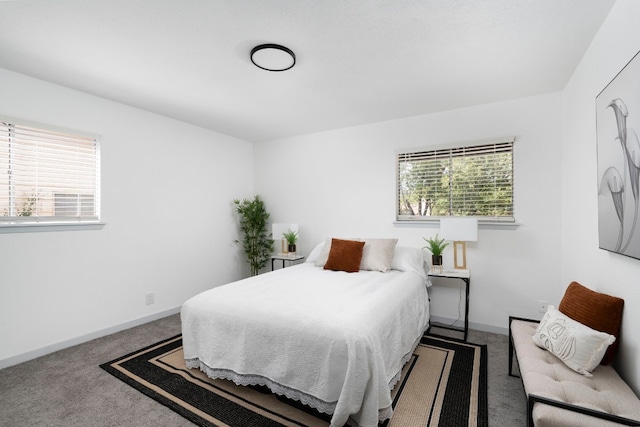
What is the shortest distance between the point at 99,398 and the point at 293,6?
116 inches

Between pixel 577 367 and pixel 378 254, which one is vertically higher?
pixel 378 254

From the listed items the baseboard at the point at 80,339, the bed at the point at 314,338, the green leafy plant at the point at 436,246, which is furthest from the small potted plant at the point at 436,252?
the baseboard at the point at 80,339

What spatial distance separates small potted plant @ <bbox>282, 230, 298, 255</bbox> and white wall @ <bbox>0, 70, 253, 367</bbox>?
0.94m

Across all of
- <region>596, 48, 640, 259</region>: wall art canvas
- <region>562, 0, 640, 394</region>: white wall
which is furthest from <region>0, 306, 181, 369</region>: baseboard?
<region>596, 48, 640, 259</region>: wall art canvas

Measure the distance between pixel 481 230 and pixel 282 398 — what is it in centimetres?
273

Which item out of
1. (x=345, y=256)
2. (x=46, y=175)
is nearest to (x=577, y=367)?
(x=345, y=256)

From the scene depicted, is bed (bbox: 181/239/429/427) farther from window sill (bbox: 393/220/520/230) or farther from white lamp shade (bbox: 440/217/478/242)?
window sill (bbox: 393/220/520/230)

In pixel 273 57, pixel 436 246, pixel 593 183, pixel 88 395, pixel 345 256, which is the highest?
pixel 273 57

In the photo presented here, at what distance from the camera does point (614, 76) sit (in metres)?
1.80

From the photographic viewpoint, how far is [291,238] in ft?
14.8

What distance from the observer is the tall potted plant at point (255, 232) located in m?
4.84

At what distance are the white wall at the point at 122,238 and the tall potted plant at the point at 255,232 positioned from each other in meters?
0.18

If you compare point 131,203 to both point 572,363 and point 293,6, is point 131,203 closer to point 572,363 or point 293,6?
point 293,6

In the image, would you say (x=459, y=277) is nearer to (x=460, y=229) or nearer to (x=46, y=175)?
(x=460, y=229)
